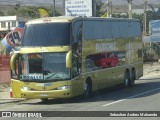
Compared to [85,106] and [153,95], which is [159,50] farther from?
[85,106]

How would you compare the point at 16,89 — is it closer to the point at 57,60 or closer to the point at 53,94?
the point at 53,94

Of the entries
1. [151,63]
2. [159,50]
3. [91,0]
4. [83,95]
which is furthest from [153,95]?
[159,50]

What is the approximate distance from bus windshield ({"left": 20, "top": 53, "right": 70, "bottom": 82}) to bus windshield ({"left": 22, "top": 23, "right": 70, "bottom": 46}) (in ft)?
1.59

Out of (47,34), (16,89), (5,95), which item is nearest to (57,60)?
(47,34)

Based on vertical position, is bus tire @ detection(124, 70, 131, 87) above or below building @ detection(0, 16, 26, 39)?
below

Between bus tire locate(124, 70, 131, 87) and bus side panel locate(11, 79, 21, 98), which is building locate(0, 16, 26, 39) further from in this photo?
bus side panel locate(11, 79, 21, 98)

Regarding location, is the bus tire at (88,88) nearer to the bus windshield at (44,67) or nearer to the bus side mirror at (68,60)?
the bus windshield at (44,67)

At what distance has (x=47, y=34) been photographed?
69.2 feet

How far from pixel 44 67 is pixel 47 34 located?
1316 millimetres

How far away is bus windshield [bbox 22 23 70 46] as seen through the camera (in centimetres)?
2086

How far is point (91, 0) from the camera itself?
4056 centimetres

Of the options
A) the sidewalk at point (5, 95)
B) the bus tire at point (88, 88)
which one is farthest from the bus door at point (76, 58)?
the sidewalk at point (5, 95)

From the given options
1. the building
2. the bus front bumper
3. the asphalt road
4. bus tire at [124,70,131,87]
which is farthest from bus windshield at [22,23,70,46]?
the building

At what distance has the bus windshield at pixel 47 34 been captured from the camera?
2086cm
